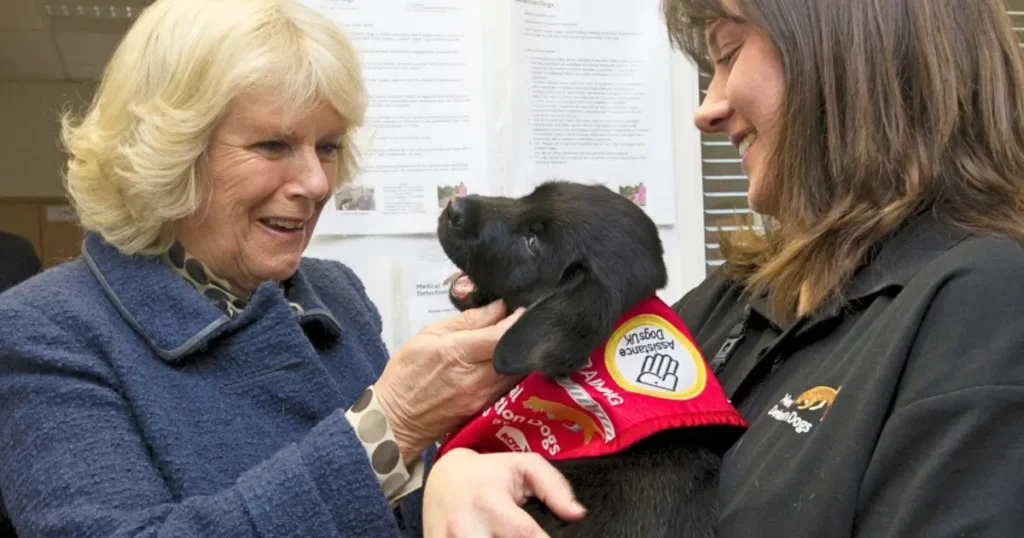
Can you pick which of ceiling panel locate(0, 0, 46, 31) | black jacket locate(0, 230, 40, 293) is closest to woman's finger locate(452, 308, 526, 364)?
black jacket locate(0, 230, 40, 293)

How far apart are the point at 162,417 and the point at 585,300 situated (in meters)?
0.53

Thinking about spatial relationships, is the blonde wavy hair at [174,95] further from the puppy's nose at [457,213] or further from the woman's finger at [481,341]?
the woman's finger at [481,341]

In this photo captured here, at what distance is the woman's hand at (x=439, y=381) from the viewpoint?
1.16 meters

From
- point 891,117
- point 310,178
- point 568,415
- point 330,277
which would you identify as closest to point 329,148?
point 310,178

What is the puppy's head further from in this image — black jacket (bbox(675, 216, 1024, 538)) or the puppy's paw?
black jacket (bbox(675, 216, 1024, 538))

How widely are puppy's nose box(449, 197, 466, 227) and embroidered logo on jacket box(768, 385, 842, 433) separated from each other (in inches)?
20.3

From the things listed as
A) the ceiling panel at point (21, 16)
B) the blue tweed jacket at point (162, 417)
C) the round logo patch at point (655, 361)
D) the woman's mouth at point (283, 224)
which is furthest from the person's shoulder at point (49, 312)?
the ceiling panel at point (21, 16)

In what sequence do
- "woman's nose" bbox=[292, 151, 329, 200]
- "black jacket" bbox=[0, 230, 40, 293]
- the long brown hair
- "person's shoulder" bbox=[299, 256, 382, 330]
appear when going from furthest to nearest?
"black jacket" bbox=[0, 230, 40, 293] < "person's shoulder" bbox=[299, 256, 382, 330] < "woman's nose" bbox=[292, 151, 329, 200] < the long brown hair

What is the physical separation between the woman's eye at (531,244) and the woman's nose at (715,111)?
26 cm

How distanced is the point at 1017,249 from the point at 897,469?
249mm

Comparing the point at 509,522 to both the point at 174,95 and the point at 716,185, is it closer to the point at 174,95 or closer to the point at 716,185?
the point at 174,95

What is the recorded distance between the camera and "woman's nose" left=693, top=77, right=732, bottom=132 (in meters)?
1.19

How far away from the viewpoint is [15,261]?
6.11 feet

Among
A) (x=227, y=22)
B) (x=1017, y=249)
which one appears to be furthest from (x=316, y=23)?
(x=1017, y=249)
